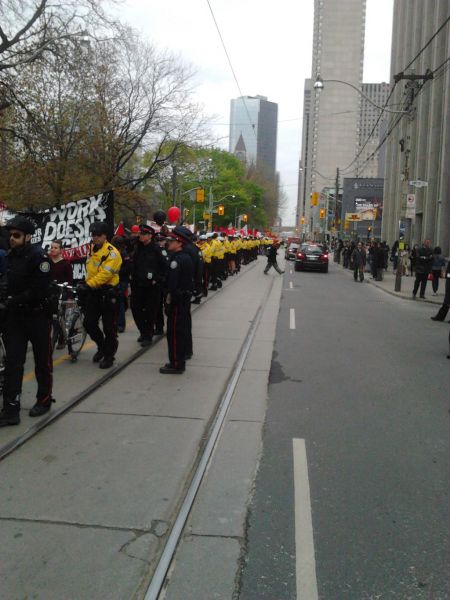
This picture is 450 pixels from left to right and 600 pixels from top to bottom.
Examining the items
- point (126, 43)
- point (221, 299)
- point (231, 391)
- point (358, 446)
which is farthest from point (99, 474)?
point (126, 43)

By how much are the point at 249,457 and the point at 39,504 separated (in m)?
1.70

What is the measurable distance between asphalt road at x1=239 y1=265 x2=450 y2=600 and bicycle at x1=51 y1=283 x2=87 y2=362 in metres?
2.63

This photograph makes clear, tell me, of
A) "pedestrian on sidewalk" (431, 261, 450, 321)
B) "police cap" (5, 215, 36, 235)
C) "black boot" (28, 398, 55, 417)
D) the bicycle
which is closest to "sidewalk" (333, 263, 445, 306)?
"pedestrian on sidewalk" (431, 261, 450, 321)

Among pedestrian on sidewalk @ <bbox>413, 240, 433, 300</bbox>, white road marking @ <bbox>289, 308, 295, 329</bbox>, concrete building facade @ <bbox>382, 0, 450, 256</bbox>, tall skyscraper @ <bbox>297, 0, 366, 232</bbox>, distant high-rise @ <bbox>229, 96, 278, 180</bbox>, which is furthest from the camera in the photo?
tall skyscraper @ <bbox>297, 0, 366, 232</bbox>

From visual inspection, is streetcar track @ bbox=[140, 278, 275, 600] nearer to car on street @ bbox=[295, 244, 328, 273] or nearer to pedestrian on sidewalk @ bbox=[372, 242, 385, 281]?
pedestrian on sidewalk @ bbox=[372, 242, 385, 281]

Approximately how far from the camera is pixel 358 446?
5414mm

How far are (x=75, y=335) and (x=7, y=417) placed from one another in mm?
2956

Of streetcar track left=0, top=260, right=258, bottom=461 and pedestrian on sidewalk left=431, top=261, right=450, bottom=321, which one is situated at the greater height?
pedestrian on sidewalk left=431, top=261, right=450, bottom=321

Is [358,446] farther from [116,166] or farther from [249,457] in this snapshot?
[116,166]

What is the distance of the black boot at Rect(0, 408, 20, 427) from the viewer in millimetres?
5547

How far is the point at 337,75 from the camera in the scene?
145875 mm

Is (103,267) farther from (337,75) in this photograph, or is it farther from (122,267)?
(337,75)

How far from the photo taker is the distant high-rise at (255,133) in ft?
202

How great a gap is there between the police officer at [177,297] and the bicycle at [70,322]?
4.19 feet
